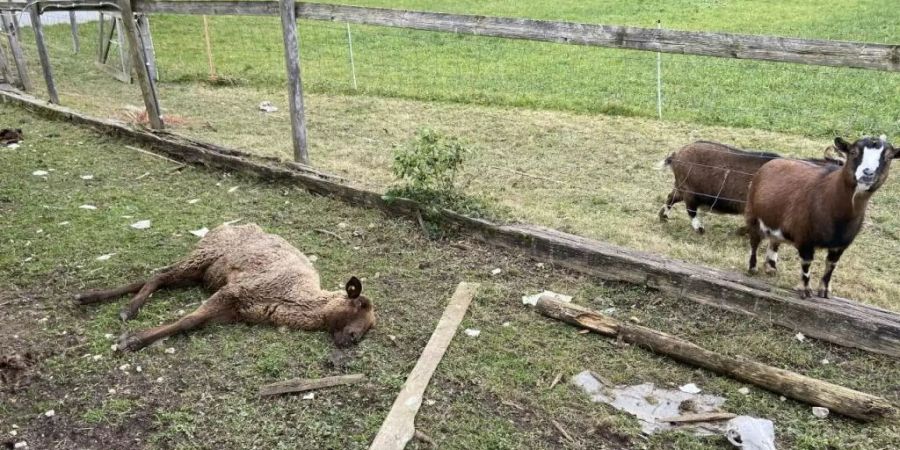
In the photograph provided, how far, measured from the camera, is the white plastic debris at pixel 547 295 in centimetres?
458

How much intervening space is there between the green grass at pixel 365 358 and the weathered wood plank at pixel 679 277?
9cm

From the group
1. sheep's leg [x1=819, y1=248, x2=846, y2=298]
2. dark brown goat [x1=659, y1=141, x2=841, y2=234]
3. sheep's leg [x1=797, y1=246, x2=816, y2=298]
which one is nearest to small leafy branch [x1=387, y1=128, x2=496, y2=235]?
dark brown goat [x1=659, y1=141, x2=841, y2=234]

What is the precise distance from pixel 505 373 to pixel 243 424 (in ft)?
4.78

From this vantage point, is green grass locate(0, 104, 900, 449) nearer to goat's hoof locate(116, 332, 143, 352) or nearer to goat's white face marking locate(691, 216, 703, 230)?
goat's hoof locate(116, 332, 143, 352)

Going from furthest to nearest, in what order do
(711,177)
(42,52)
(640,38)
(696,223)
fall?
(42,52) < (696,223) < (711,177) < (640,38)

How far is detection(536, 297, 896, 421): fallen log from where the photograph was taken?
3.43 m

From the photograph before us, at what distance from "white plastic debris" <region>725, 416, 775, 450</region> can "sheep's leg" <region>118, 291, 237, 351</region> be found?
302 centimetres

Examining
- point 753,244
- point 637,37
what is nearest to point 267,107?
Answer: point 637,37

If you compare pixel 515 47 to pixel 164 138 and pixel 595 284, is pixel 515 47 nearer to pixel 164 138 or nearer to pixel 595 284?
pixel 164 138

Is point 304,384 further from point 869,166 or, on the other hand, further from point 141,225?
point 869,166

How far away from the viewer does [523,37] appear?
6.46 metres

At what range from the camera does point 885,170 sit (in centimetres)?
391

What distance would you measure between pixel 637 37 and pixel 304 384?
4.05 meters

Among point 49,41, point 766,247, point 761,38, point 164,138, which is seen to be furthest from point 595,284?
point 49,41
